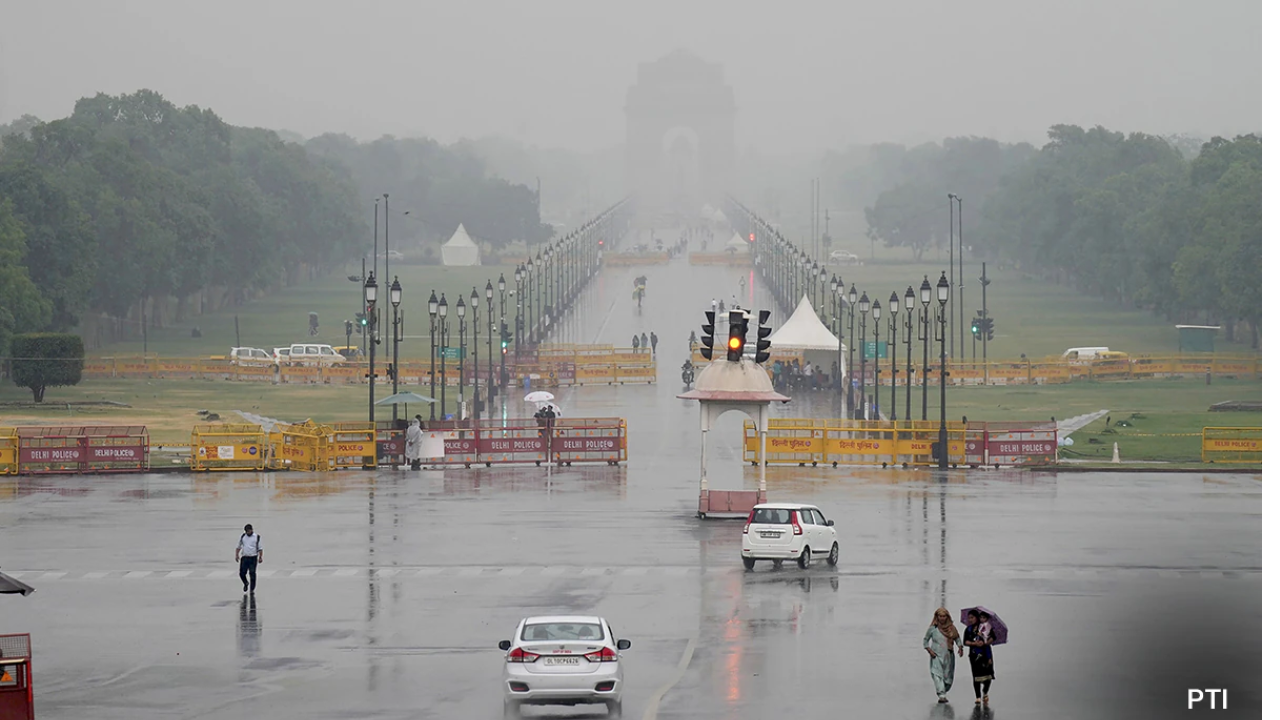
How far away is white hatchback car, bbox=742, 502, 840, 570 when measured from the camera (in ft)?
113

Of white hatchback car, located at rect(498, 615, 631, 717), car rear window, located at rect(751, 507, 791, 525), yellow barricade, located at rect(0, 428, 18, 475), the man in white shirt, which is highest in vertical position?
yellow barricade, located at rect(0, 428, 18, 475)

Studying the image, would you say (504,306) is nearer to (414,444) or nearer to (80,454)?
(414,444)

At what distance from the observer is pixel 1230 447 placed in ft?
181

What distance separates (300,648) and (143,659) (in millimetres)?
Answer: 2189

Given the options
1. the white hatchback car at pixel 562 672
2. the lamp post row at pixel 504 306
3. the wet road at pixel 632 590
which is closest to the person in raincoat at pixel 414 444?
the wet road at pixel 632 590

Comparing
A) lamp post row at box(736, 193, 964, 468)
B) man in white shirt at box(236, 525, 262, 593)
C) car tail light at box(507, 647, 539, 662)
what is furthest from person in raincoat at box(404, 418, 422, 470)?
car tail light at box(507, 647, 539, 662)

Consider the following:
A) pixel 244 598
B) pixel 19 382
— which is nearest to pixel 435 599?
pixel 244 598

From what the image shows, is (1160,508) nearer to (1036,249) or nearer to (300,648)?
(300,648)

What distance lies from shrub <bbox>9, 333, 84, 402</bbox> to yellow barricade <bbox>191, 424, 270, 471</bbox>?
24.6m

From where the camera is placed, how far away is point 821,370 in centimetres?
8662

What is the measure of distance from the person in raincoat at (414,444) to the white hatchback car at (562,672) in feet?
105

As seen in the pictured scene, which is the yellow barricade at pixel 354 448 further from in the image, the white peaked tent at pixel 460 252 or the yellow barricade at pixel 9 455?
the white peaked tent at pixel 460 252

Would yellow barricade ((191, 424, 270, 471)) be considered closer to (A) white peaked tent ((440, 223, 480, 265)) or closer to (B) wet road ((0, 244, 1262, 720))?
(B) wet road ((0, 244, 1262, 720))

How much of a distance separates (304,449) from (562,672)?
3334 centimetres
